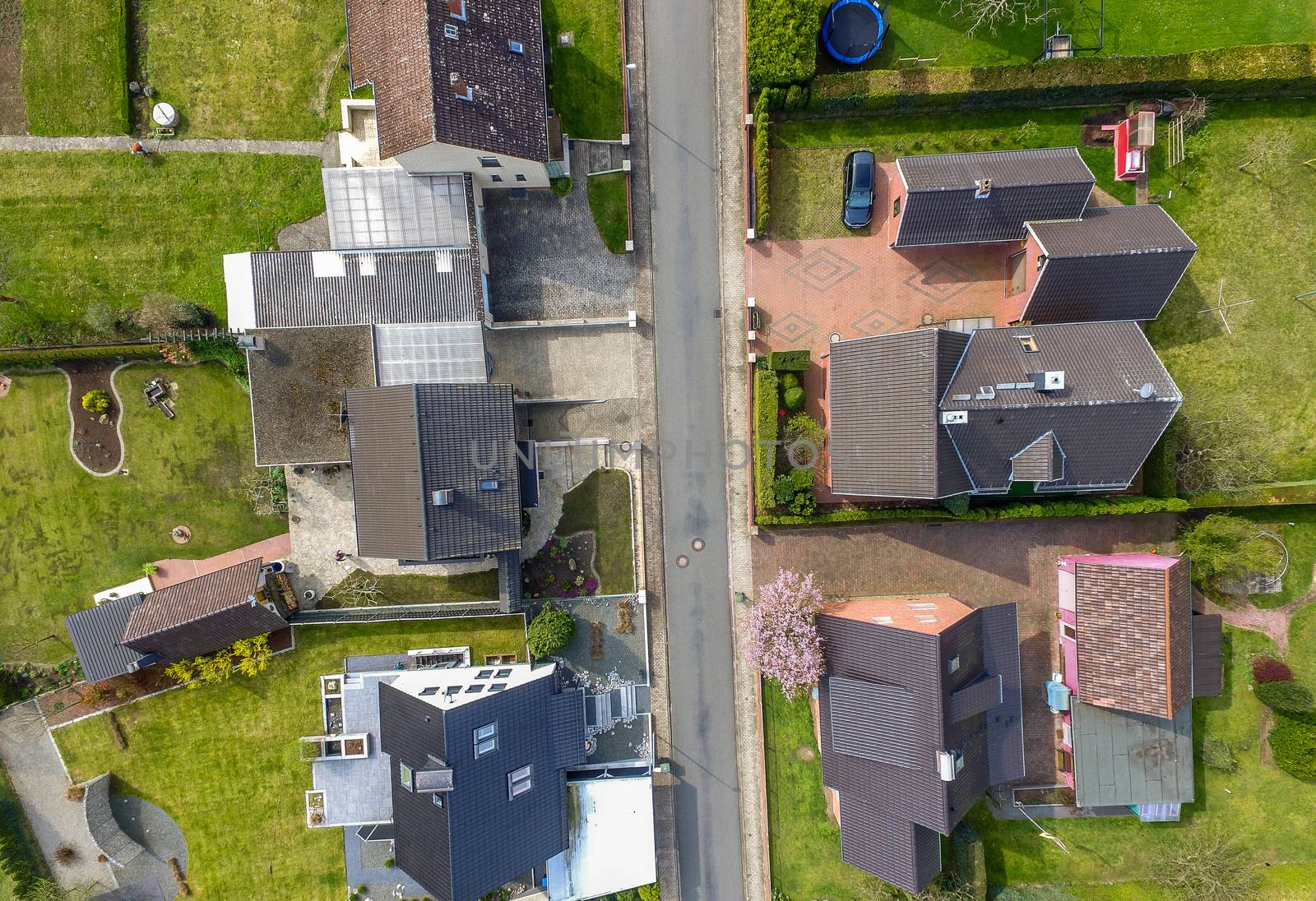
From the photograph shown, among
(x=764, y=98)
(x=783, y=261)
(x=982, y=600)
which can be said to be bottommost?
(x=982, y=600)

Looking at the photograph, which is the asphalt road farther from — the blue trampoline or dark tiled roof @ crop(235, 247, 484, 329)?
dark tiled roof @ crop(235, 247, 484, 329)

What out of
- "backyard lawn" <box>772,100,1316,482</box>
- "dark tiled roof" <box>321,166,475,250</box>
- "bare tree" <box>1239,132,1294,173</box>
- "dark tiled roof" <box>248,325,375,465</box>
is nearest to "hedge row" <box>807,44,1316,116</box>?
"backyard lawn" <box>772,100,1316,482</box>

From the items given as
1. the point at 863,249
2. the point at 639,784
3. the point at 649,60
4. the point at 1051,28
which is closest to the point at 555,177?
the point at 649,60

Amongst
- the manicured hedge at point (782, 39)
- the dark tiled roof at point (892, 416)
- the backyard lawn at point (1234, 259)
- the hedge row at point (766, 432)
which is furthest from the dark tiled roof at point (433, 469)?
the backyard lawn at point (1234, 259)

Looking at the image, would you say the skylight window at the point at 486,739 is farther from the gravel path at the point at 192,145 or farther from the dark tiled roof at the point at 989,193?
the dark tiled roof at the point at 989,193

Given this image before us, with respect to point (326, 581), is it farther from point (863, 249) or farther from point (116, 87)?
point (863, 249)
